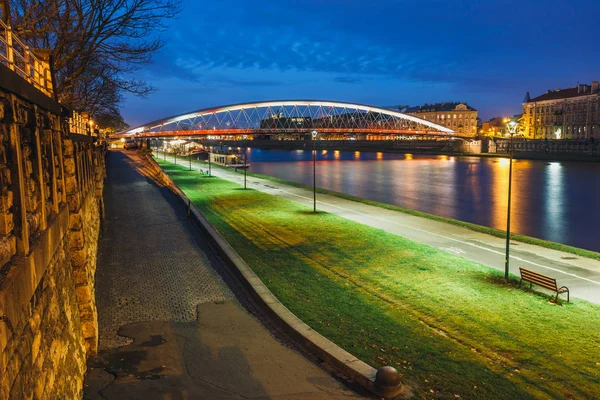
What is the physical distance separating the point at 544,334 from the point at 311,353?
450 cm

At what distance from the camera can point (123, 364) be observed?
8062mm

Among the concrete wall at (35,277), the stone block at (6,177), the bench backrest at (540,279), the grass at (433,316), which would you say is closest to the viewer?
the concrete wall at (35,277)

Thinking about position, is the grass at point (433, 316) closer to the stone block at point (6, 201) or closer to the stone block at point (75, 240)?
the stone block at point (75, 240)

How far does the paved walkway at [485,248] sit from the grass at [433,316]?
3.02 ft

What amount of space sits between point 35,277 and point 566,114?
12746 cm

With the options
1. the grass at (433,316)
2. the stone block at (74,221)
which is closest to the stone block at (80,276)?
the stone block at (74,221)

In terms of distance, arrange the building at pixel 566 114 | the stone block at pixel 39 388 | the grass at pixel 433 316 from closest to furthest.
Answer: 1. the stone block at pixel 39 388
2. the grass at pixel 433 316
3. the building at pixel 566 114

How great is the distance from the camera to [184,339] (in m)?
9.02

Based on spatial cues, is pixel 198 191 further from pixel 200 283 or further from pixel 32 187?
pixel 32 187

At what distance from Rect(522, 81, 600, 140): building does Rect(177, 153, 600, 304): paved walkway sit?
99.4 m

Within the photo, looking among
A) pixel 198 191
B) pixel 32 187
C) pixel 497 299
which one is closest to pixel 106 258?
pixel 32 187

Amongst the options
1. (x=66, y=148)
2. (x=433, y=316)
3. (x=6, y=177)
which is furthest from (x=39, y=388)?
(x=433, y=316)

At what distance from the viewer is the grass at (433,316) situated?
768 centimetres

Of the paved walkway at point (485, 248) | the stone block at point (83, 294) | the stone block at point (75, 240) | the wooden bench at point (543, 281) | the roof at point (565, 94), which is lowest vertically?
the paved walkway at point (485, 248)
